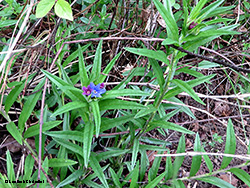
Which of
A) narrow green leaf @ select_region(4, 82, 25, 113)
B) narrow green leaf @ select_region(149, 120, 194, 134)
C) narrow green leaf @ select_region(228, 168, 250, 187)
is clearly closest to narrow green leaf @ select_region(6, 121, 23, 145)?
narrow green leaf @ select_region(4, 82, 25, 113)

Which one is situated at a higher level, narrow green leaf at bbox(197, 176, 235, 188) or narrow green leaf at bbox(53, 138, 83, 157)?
narrow green leaf at bbox(53, 138, 83, 157)

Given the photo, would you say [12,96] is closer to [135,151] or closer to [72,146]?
[72,146]

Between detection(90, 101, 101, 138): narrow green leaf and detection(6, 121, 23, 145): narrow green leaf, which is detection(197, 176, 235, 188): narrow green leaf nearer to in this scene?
detection(90, 101, 101, 138): narrow green leaf

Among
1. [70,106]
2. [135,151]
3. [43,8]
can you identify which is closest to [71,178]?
[135,151]

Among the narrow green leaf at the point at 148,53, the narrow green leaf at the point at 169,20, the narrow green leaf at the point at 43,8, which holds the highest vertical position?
the narrow green leaf at the point at 43,8

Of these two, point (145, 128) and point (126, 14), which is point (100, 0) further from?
point (145, 128)

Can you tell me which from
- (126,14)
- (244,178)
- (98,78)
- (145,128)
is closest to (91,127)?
(98,78)

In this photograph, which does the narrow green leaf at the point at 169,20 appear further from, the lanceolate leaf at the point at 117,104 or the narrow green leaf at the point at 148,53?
the lanceolate leaf at the point at 117,104

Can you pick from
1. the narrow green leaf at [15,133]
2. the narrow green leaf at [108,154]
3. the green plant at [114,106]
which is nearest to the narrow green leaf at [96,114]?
the green plant at [114,106]
